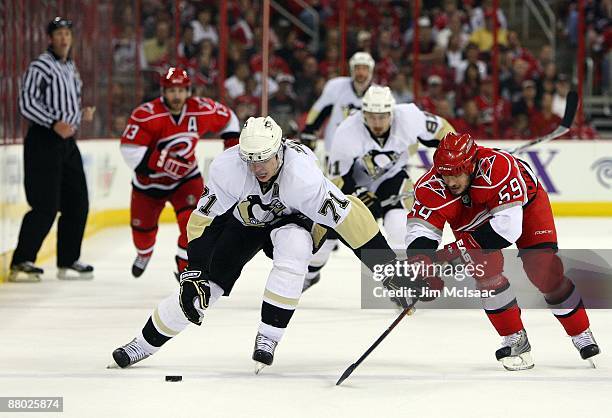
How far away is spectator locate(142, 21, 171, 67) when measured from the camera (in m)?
12.1

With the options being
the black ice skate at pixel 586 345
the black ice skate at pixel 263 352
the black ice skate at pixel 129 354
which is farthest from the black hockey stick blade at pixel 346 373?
the black ice skate at pixel 586 345

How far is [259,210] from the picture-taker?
477 centimetres

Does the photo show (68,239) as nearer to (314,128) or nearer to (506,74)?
(314,128)

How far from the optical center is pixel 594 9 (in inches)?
503

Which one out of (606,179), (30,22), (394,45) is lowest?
(606,179)

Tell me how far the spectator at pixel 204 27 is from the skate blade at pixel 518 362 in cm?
799

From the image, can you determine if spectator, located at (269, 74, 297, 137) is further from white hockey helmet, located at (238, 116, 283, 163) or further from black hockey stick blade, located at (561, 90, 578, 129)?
white hockey helmet, located at (238, 116, 283, 163)

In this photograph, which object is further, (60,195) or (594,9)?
(594,9)

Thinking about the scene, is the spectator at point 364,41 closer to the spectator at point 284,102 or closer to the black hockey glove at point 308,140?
the spectator at point 284,102

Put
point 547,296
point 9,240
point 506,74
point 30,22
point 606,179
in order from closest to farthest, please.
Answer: point 547,296, point 9,240, point 30,22, point 606,179, point 506,74

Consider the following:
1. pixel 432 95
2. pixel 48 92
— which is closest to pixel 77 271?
pixel 48 92

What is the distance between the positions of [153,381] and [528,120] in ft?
26.9

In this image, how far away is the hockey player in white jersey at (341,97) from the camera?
8.16m

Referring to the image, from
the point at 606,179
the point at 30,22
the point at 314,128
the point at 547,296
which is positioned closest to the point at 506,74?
the point at 606,179
